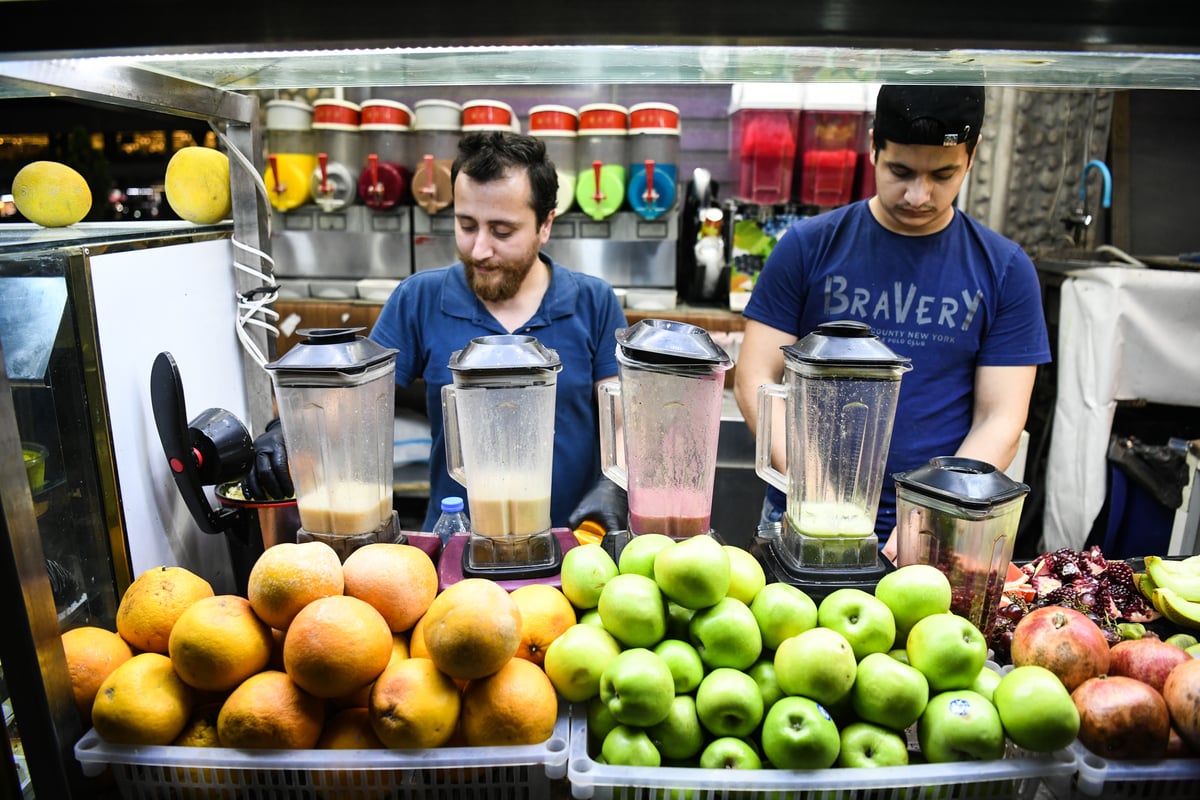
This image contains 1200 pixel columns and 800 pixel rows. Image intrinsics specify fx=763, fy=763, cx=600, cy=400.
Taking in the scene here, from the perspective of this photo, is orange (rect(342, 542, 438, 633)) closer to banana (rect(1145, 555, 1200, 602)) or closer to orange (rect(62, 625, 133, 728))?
orange (rect(62, 625, 133, 728))

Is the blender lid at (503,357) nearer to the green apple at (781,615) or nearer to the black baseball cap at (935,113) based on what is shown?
the green apple at (781,615)

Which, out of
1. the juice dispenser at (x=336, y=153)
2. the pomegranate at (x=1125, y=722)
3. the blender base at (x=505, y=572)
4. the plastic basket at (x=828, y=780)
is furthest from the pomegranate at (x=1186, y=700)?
the juice dispenser at (x=336, y=153)

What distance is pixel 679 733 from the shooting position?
96 cm

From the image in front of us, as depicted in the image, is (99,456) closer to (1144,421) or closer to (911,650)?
(911,650)

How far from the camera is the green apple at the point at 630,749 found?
94 cm

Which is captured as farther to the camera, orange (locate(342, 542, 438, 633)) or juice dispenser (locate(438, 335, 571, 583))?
juice dispenser (locate(438, 335, 571, 583))

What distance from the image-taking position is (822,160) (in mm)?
3492

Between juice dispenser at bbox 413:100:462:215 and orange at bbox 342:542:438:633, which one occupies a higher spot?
juice dispenser at bbox 413:100:462:215

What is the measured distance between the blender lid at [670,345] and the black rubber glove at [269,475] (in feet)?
2.31

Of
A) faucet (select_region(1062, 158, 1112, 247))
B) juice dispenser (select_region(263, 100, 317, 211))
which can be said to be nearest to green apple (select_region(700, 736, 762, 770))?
juice dispenser (select_region(263, 100, 317, 211))

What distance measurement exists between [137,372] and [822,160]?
2977mm

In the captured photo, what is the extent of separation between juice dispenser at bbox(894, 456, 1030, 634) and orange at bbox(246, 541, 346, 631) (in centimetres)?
90

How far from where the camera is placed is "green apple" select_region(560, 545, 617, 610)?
1.14 metres

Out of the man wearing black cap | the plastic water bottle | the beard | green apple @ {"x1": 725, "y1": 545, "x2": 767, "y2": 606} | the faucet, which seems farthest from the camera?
the faucet
